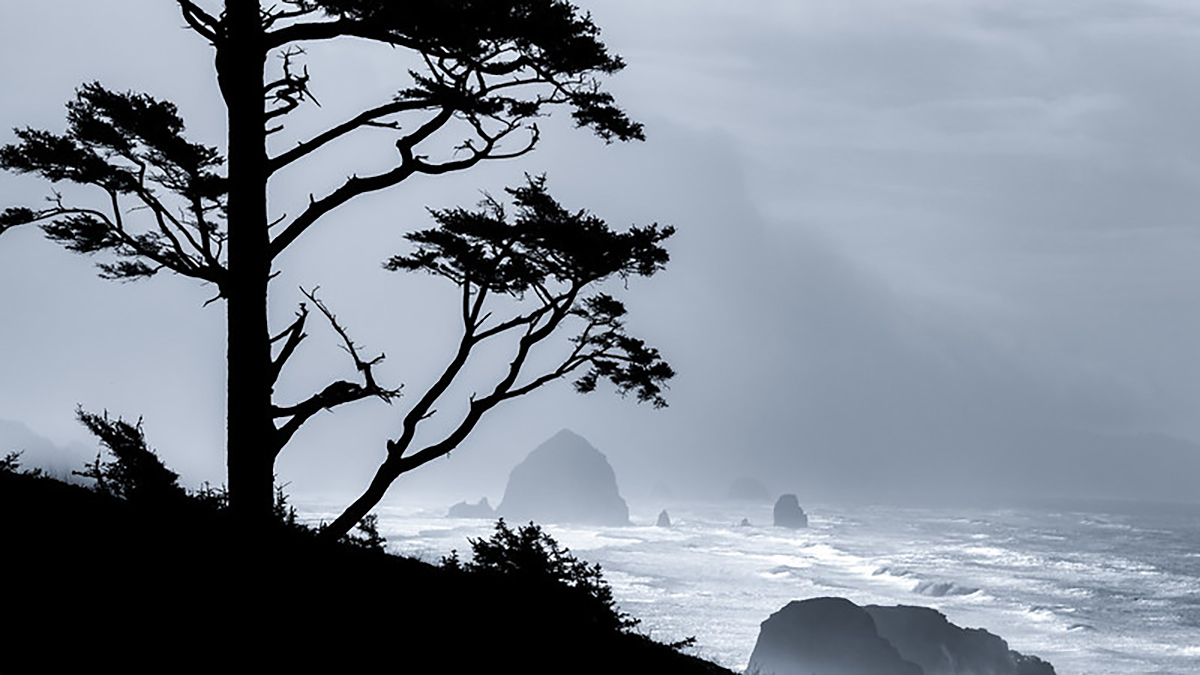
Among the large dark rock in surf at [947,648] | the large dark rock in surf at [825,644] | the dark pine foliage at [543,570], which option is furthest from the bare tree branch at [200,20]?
the large dark rock in surf at [947,648]

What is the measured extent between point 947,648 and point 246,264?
4145cm

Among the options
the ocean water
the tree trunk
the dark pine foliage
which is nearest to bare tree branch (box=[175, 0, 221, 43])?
the tree trunk

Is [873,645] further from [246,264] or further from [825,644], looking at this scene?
[246,264]

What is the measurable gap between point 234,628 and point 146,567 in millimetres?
1109

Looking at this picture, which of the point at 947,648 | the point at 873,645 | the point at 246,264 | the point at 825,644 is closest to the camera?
the point at 246,264

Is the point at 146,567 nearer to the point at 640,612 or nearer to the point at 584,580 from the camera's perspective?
the point at 584,580

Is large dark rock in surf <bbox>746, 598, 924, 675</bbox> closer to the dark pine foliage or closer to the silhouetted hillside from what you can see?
the dark pine foliage

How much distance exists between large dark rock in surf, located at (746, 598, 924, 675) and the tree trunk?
111 feet

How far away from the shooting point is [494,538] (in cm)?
1181

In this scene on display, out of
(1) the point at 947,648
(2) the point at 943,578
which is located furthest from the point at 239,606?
(2) the point at 943,578

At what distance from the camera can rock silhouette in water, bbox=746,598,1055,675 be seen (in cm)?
4047

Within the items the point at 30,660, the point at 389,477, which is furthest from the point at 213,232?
the point at 30,660

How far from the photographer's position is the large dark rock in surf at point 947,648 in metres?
42.9

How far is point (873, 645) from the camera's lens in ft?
133
